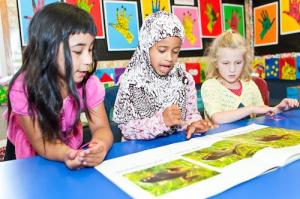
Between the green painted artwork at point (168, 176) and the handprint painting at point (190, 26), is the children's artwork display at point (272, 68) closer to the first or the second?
the handprint painting at point (190, 26)

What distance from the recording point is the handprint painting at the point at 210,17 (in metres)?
2.08

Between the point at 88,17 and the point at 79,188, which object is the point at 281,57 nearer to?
the point at 88,17

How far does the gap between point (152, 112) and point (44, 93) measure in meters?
0.41

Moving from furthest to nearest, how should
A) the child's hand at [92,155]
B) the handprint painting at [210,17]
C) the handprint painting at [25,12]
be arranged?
the handprint painting at [210,17] < the handprint painting at [25,12] < the child's hand at [92,155]

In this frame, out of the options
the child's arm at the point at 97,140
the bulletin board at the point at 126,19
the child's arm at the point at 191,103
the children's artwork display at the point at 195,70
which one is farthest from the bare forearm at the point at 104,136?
the children's artwork display at the point at 195,70

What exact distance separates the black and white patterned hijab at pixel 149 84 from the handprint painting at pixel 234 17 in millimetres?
1296

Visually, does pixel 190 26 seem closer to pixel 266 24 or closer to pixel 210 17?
pixel 210 17

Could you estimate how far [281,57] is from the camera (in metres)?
2.00

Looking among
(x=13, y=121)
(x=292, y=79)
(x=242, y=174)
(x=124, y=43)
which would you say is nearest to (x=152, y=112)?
(x=13, y=121)

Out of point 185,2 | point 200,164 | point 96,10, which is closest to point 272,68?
point 185,2

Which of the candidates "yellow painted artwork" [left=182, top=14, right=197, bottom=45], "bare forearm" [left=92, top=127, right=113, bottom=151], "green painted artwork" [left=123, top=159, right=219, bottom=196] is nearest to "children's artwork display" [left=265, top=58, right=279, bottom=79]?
"yellow painted artwork" [left=182, top=14, right=197, bottom=45]

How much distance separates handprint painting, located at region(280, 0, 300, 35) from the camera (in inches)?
73.4

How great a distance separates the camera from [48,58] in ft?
2.36

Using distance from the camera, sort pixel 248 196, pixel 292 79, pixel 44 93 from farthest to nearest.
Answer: pixel 292 79 < pixel 44 93 < pixel 248 196
